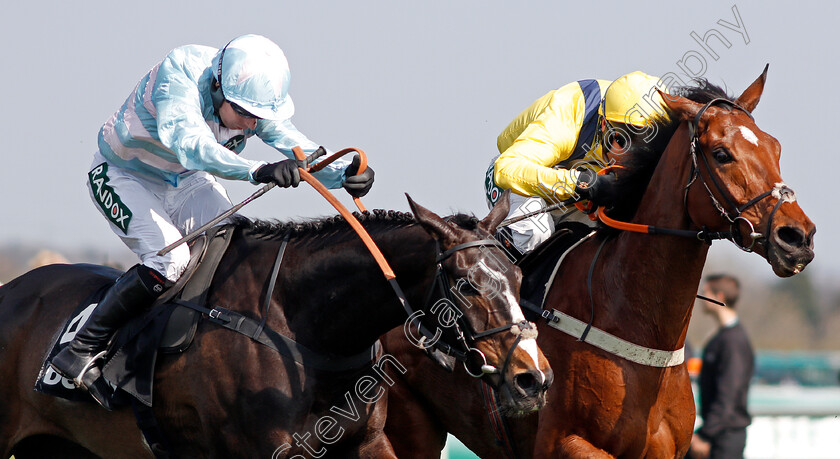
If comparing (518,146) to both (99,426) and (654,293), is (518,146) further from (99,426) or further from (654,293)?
(99,426)

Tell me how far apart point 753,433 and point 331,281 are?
564cm

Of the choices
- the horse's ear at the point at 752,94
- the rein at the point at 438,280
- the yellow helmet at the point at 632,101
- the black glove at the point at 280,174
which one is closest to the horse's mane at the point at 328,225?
the rein at the point at 438,280

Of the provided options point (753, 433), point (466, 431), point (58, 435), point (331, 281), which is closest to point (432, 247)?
point (331, 281)

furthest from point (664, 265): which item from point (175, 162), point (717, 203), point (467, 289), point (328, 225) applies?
point (175, 162)

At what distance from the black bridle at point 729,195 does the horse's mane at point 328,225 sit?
102 centimetres

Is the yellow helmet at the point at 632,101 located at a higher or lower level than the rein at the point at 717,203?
higher

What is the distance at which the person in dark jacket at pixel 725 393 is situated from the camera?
6.42m

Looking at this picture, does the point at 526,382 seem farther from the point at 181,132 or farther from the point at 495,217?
the point at 181,132

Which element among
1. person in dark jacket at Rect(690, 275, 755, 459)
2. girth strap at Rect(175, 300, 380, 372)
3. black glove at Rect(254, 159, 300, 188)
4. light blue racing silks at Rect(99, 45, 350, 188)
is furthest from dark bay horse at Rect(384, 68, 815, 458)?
person in dark jacket at Rect(690, 275, 755, 459)

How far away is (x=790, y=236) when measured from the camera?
3.77m

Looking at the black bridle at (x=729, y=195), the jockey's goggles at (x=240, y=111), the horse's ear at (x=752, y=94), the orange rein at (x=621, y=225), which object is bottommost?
the jockey's goggles at (x=240, y=111)

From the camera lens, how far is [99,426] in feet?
15.1

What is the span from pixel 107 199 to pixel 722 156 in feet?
9.42

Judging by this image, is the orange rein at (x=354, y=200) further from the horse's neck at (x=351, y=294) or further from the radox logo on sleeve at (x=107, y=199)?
the radox logo on sleeve at (x=107, y=199)
